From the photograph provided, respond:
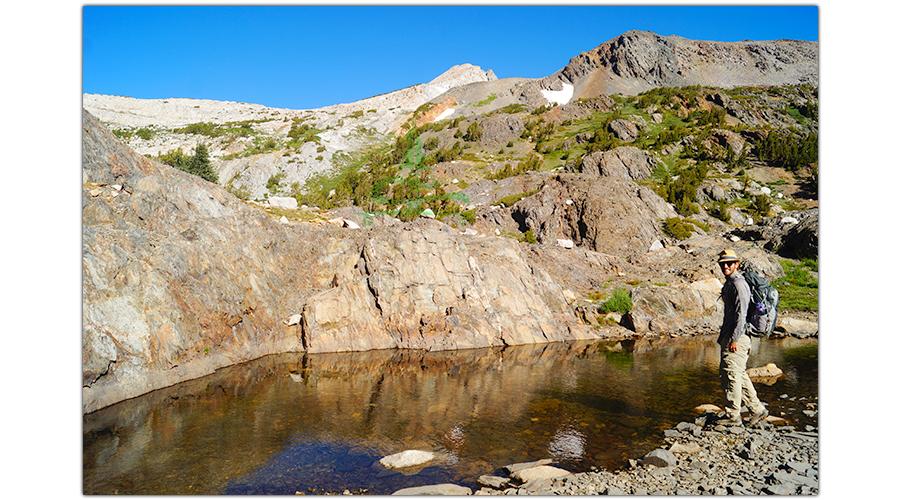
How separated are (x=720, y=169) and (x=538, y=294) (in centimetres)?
4294

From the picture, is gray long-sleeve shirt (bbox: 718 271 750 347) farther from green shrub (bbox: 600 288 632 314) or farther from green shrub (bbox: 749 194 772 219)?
green shrub (bbox: 749 194 772 219)

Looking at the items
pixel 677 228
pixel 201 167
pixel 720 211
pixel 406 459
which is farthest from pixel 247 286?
pixel 720 211

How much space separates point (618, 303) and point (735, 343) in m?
14.9

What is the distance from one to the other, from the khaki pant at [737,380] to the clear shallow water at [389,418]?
1.47m

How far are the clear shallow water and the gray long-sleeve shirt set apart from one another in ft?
8.58

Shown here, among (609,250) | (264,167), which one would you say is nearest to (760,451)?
(609,250)

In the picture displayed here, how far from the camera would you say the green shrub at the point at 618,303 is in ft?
77.4

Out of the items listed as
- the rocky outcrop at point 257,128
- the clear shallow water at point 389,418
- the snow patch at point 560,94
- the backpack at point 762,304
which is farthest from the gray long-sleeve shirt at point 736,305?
the snow patch at point 560,94

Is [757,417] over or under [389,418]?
over

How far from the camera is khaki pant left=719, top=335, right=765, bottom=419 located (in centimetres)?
927

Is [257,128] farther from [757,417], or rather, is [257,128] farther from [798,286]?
[757,417]

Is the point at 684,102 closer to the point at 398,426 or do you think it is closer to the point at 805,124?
the point at 805,124

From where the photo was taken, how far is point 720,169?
54.9 meters

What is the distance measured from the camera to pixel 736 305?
8.95 meters
